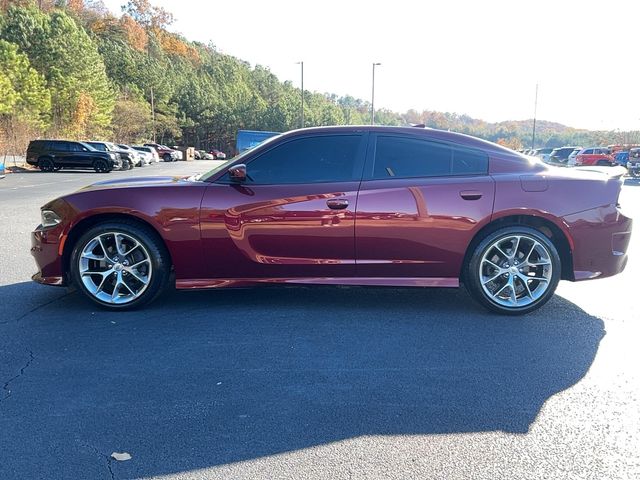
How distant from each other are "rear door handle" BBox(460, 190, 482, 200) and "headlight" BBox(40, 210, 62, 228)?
335 cm

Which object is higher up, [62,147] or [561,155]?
[62,147]

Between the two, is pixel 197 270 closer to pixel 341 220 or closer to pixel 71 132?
pixel 341 220

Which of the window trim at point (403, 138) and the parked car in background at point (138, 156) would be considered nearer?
the window trim at point (403, 138)

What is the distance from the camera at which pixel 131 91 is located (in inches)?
2702

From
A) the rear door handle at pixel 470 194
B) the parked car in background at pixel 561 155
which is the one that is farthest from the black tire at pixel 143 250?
the parked car in background at pixel 561 155

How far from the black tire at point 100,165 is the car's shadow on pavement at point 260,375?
2724cm

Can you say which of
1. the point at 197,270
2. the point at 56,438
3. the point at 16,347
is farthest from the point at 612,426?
the point at 16,347

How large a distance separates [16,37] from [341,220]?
163ft

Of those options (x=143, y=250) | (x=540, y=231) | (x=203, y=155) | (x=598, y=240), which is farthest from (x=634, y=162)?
(x=203, y=155)

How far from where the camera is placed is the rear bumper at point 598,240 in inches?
183

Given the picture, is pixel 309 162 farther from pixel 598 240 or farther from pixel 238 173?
pixel 598 240

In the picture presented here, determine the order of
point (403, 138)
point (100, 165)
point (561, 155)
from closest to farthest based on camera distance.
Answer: point (403, 138)
point (100, 165)
point (561, 155)

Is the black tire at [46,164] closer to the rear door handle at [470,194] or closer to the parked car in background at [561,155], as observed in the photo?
the rear door handle at [470,194]

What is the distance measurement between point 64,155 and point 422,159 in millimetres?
29324
